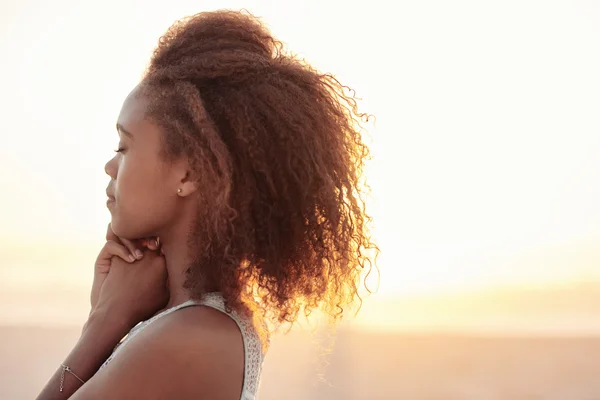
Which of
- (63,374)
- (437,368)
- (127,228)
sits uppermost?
(127,228)

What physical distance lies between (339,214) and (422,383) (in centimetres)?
616

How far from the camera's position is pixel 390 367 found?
8266 millimetres

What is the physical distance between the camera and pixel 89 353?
225 centimetres

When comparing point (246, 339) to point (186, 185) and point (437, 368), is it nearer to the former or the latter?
point (186, 185)

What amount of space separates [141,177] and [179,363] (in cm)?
50

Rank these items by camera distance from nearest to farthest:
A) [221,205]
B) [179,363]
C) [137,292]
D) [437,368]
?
[179,363] < [221,205] < [137,292] < [437,368]

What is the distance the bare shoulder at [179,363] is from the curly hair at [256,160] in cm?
12

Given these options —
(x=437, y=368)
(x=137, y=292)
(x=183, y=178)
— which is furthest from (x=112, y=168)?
(x=437, y=368)

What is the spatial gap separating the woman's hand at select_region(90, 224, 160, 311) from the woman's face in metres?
0.12

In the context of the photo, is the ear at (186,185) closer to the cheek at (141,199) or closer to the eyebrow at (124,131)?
the cheek at (141,199)

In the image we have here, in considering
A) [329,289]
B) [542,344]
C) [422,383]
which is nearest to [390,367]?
[422,383]

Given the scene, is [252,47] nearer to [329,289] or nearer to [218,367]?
[329,289]

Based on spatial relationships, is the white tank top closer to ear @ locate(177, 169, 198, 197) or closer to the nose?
ear @ locate(177, 169, 198, 197)

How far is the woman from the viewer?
205 centimetres
